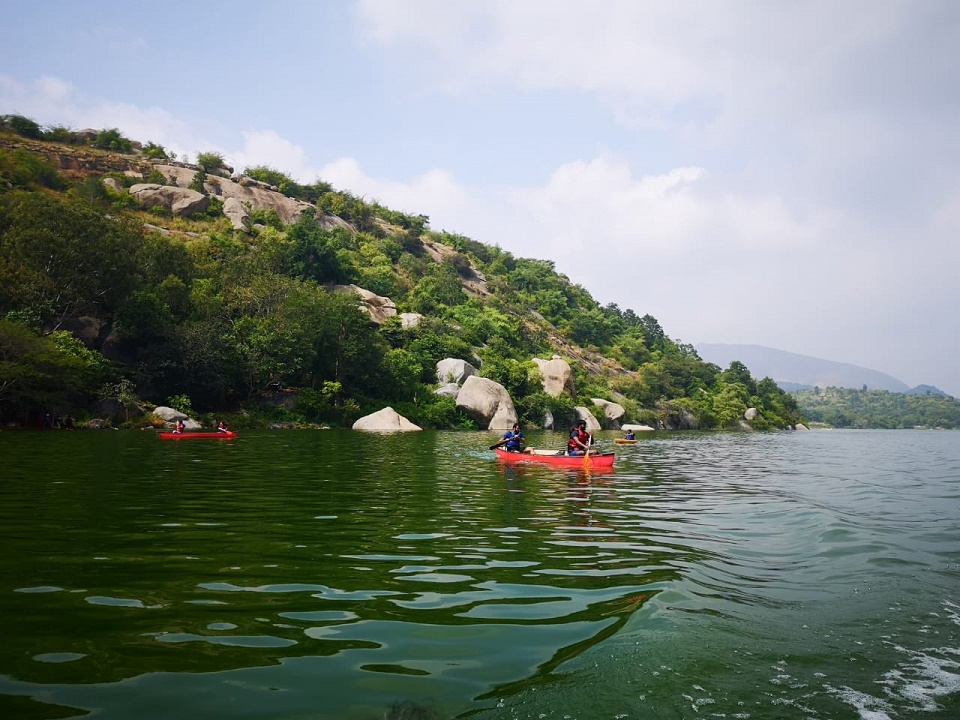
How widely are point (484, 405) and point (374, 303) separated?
74.6ft

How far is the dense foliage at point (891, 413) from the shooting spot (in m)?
147

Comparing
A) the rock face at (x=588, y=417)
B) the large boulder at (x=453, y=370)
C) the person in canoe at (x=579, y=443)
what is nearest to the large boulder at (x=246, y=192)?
the large boulder at (x=453, y=370)

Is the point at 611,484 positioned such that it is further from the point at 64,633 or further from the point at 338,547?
the point at 64,633

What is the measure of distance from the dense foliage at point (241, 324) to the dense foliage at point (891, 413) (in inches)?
2943

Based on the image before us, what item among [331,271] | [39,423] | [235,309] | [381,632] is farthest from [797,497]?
[331,271]

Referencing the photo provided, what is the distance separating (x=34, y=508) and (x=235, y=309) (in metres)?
40.6

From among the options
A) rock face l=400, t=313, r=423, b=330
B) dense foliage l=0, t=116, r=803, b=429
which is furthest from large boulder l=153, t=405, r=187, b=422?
rock face l=400, t=313, r=423, b=330

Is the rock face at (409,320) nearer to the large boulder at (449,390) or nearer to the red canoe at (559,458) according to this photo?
the large boulder at (449,390)

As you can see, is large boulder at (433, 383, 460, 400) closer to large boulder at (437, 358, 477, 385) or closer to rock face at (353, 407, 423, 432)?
large boulder at (437, 358, 477, 385)

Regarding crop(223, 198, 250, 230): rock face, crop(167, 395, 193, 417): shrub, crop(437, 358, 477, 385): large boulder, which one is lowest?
crop(167, 395, 193, 417): shrub

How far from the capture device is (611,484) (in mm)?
15672

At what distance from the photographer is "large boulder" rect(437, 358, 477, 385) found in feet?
174

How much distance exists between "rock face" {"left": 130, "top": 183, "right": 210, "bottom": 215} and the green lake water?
214ft

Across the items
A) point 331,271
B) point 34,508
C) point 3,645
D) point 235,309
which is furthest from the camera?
point 331,271
